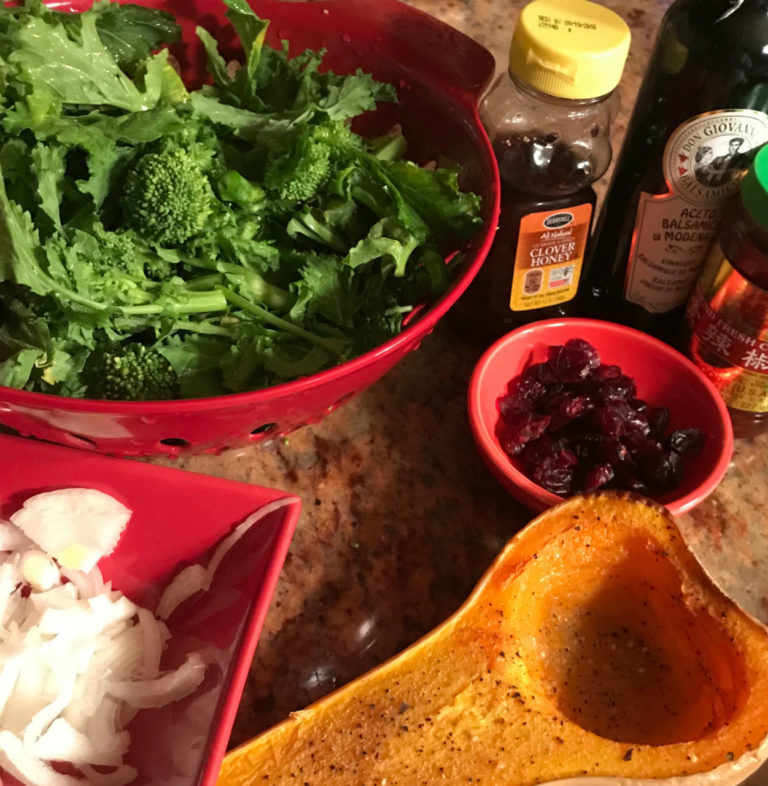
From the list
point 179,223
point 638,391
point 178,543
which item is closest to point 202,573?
point 178,543

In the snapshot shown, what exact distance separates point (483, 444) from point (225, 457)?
11.8 inches

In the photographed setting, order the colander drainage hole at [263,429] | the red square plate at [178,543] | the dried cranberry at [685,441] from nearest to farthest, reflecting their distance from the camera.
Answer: the red square plate at [178,543] < the colander drainage hole at [263,429] < the dried cranberry at [685,441]

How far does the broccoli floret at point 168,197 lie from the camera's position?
752 millimetres

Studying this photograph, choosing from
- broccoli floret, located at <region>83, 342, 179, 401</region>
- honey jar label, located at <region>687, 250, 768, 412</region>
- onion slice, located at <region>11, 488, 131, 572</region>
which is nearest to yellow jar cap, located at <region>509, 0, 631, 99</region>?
honey jar label, located at <region>687, 250, 768, 412</region>

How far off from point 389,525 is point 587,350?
0.30 m

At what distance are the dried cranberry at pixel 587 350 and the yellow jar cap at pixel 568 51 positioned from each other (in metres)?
0.27

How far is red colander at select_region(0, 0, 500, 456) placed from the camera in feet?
2.17

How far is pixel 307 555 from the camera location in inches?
33.6

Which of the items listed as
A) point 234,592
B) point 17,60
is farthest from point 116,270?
point 234,592

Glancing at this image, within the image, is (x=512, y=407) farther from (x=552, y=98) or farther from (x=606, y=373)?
(x=552, y=98)

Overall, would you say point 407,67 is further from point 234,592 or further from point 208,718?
point 208,718

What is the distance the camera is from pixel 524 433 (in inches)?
34.1

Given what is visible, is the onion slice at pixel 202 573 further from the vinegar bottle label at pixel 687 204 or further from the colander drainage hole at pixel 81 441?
the vinegar bottle label at pixel 687 204

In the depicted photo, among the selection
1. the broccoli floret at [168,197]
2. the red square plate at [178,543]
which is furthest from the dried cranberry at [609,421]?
the broccoli floret at [168,197]
